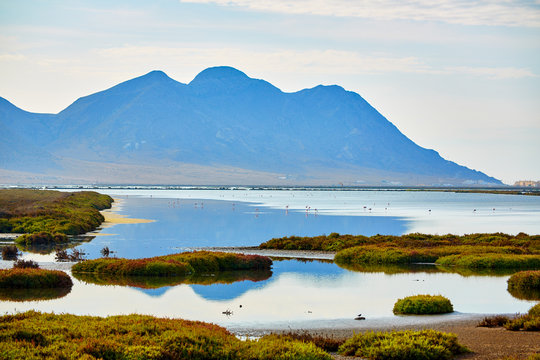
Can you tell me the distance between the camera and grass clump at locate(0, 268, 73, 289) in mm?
30344

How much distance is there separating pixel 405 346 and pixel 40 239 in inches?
1547

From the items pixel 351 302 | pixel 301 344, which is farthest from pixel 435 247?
pixel 301 344

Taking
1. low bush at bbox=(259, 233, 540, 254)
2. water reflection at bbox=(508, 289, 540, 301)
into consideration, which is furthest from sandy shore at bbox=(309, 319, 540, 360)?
low bush at bbox=(259, 233, 540, 254)

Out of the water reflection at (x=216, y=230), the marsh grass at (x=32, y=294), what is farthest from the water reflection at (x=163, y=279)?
the water reflection at (x=216, y=230)

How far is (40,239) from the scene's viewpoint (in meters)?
51.4

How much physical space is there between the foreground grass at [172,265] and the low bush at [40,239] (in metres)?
15.8

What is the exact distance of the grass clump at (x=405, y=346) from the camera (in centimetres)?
1709

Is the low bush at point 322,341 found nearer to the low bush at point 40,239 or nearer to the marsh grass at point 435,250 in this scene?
the marsh grass at point 435,250

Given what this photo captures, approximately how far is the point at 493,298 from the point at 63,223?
135 ft

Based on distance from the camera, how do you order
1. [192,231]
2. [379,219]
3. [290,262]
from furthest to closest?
[379,219] < [192,231] < [290,262]

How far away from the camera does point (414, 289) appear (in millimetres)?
32156

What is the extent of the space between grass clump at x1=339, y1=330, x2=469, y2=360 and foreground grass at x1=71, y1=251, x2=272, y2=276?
18.5m

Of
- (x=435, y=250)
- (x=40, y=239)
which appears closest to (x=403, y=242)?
(x=435, y=250)

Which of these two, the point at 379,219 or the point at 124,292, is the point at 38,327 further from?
the point at 379,219
